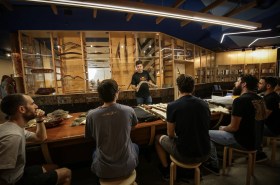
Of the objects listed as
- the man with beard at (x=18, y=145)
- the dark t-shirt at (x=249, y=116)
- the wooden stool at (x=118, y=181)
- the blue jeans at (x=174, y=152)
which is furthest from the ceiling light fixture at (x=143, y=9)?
the wooden stool at (x=118, y=181)

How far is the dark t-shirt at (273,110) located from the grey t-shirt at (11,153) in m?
3.06

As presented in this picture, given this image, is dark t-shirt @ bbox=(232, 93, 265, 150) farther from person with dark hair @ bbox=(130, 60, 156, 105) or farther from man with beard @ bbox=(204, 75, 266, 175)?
person with dark hair @ bbox=(130, 60, 156, 105)

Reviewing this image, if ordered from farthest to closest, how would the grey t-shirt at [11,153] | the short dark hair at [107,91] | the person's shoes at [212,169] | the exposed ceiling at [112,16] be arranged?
1. the exposed ceiling at [112,16]
2. the person's shoes at [212,169]
3. the short dark hair at [107,91]
4. the grey t-shirt at [11,153]

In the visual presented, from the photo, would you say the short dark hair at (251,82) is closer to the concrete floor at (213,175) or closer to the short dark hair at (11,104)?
the concrete floor at (213,175)

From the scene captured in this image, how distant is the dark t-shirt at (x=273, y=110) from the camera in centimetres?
238

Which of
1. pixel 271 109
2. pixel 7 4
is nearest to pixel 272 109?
pixel 271 109

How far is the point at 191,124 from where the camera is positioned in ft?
4.98

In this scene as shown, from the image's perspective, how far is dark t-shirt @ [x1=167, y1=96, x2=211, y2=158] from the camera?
59.7 inches

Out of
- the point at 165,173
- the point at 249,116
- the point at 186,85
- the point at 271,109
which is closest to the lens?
the point at 186,85

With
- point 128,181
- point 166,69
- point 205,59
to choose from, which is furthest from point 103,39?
point 205,59

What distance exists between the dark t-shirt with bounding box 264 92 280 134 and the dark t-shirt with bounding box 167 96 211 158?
1.52 metres

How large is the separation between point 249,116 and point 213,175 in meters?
1.00

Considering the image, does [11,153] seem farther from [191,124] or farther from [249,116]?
[249,116]

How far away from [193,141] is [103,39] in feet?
17.7
